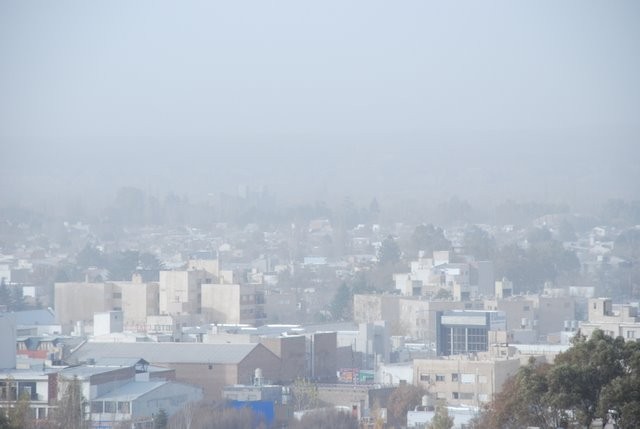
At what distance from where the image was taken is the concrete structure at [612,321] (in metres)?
43.4

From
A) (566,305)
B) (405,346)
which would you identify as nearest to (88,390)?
(405,346)

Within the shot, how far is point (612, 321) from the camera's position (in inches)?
1770

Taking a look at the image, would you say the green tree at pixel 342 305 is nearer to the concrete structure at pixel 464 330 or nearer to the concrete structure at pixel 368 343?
the concrete structure at pixel 368 343

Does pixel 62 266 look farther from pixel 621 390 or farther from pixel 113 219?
pixel 621 390

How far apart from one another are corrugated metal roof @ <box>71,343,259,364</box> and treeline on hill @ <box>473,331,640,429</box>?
48.5 feet

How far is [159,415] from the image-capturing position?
33156 mm

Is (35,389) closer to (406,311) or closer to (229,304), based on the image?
(229,304)

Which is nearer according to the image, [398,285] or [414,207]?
[398,285]

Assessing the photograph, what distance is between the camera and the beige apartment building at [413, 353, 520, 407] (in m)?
38.1

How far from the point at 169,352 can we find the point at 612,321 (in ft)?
32.5

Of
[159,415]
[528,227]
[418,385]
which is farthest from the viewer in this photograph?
[528,227]

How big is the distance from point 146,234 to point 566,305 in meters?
61.3

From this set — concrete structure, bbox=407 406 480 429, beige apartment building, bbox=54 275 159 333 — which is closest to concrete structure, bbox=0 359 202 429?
concrete structure, bbox=407 406 480 429

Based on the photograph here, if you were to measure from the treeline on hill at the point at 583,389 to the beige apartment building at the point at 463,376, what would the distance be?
41.6ft
